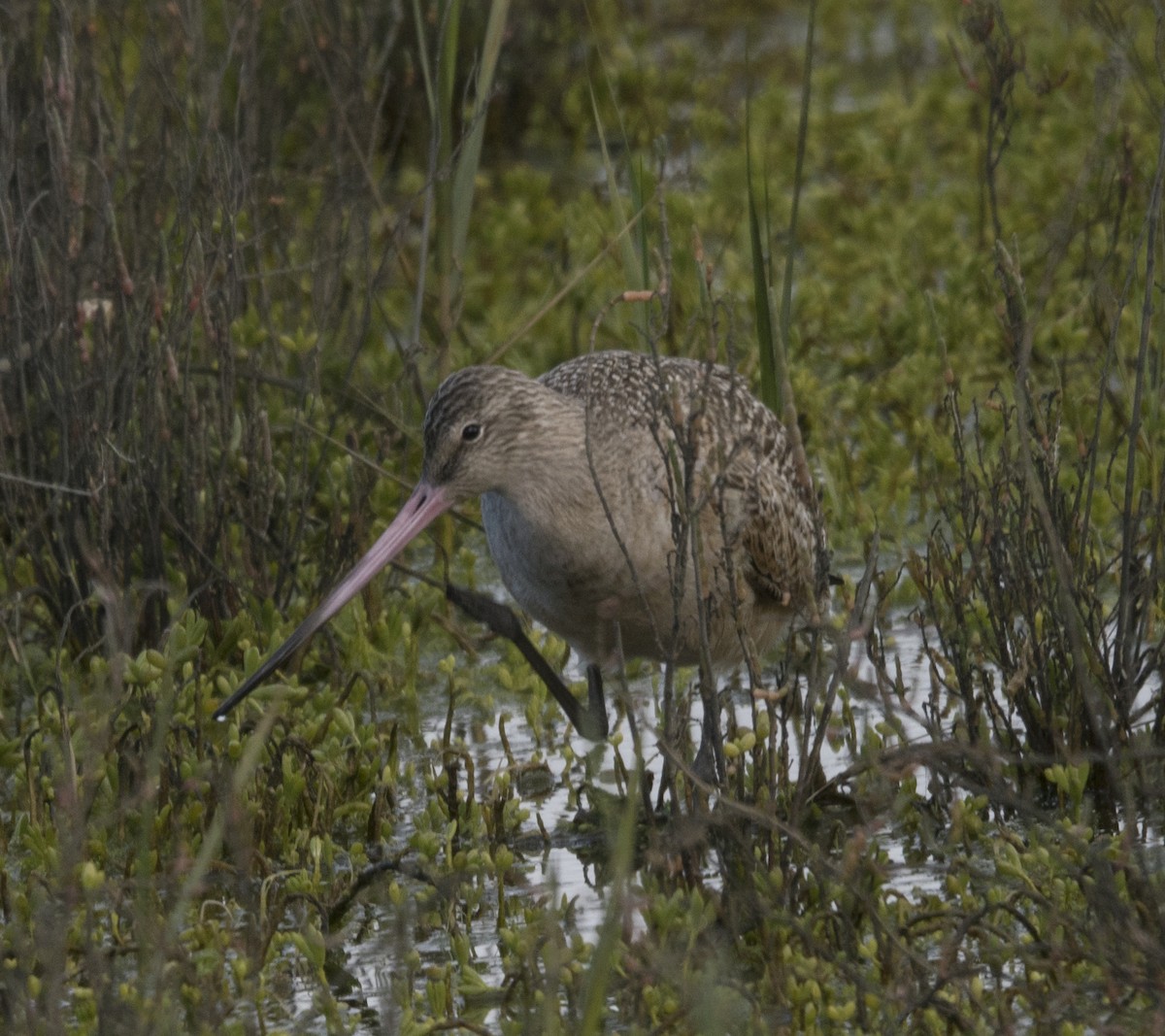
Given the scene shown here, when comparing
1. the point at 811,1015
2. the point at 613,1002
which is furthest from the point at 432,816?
the point at 811,1015

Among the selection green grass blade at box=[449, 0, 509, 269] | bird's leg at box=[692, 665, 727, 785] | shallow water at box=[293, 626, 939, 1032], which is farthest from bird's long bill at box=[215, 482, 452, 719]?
green grass blade at box=[449, 0, 509, 269]

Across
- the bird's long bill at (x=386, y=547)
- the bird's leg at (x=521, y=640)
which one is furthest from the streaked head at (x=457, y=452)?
the bird's leg at (x=521, y=640)

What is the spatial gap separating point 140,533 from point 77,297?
0.52m

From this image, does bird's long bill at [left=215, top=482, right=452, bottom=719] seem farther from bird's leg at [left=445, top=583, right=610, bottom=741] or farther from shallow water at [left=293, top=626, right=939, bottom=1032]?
shallow water at [left=293, top=626, right=939, bottom=1032]

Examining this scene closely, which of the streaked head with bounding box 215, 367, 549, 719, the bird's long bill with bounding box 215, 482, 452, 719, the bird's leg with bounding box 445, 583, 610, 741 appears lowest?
the bird's leg with bounding box 445, 583, 610, 741

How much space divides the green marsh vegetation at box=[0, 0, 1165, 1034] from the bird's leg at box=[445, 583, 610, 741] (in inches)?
5.7

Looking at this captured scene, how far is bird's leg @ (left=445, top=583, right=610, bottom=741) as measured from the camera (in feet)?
13.4

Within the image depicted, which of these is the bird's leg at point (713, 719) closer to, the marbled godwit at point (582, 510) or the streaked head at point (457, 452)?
the marbled godwit at point (582, 510)

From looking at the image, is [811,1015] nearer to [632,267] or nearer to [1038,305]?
[1038,305]

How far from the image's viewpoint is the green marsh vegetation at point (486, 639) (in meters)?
3.06

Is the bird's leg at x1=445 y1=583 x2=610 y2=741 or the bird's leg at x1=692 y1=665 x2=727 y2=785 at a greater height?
the bird's leg at x1=692 y1=665 x2=727 y2=785

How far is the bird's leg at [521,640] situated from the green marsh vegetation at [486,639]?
0.14 meters

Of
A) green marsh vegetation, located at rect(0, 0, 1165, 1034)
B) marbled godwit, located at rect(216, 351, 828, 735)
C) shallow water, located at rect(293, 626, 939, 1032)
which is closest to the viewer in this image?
green marsh vegetation, located at rect(0, 0, 1165, 1034)

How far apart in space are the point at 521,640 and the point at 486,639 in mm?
707
